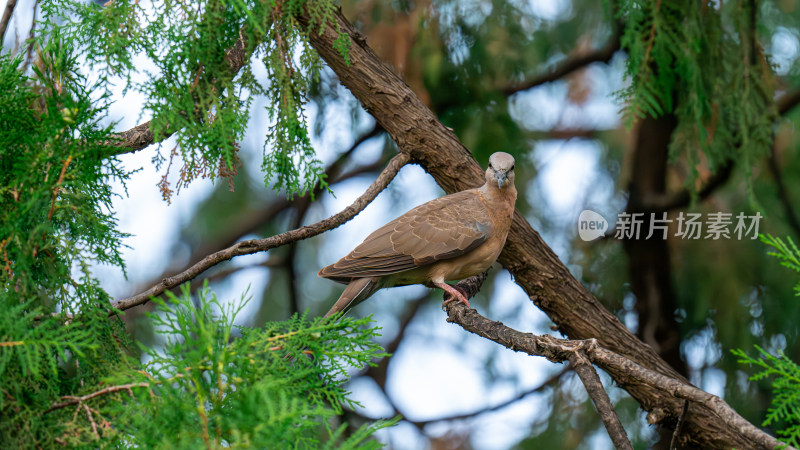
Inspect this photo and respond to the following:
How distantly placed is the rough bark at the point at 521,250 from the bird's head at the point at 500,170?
0.34ft

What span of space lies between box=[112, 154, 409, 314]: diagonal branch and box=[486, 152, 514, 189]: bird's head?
0.45 metres

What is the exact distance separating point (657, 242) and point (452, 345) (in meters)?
1.60

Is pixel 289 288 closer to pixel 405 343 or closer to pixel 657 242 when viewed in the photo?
pixel 405 343

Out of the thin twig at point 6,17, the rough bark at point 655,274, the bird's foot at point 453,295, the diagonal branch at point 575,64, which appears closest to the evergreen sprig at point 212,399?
the thin twig at point 6,17

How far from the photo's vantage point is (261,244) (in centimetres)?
266

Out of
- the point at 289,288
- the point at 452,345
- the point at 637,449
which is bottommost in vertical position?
the point at 637,449

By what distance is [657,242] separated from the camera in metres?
4.29

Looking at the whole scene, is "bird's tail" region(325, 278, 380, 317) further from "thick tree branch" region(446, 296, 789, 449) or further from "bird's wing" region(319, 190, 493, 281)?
"thick tree branch" region(446, 296, 789, 449)

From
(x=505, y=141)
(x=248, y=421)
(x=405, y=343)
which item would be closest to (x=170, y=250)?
Answer: (x=405, y=343)

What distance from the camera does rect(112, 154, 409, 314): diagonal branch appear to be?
2410 millimetres

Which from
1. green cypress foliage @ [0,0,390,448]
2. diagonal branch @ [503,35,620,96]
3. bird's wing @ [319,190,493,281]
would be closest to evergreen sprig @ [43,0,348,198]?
green cypress foliage @ [0,0,390,448]

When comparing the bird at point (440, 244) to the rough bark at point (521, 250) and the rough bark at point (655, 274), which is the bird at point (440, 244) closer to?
the rough bark at point (521, 250)

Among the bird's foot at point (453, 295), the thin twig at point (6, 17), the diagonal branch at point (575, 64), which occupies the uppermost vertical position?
the diagonal branch at point (575, 64)

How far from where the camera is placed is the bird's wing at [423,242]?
10.6ft
